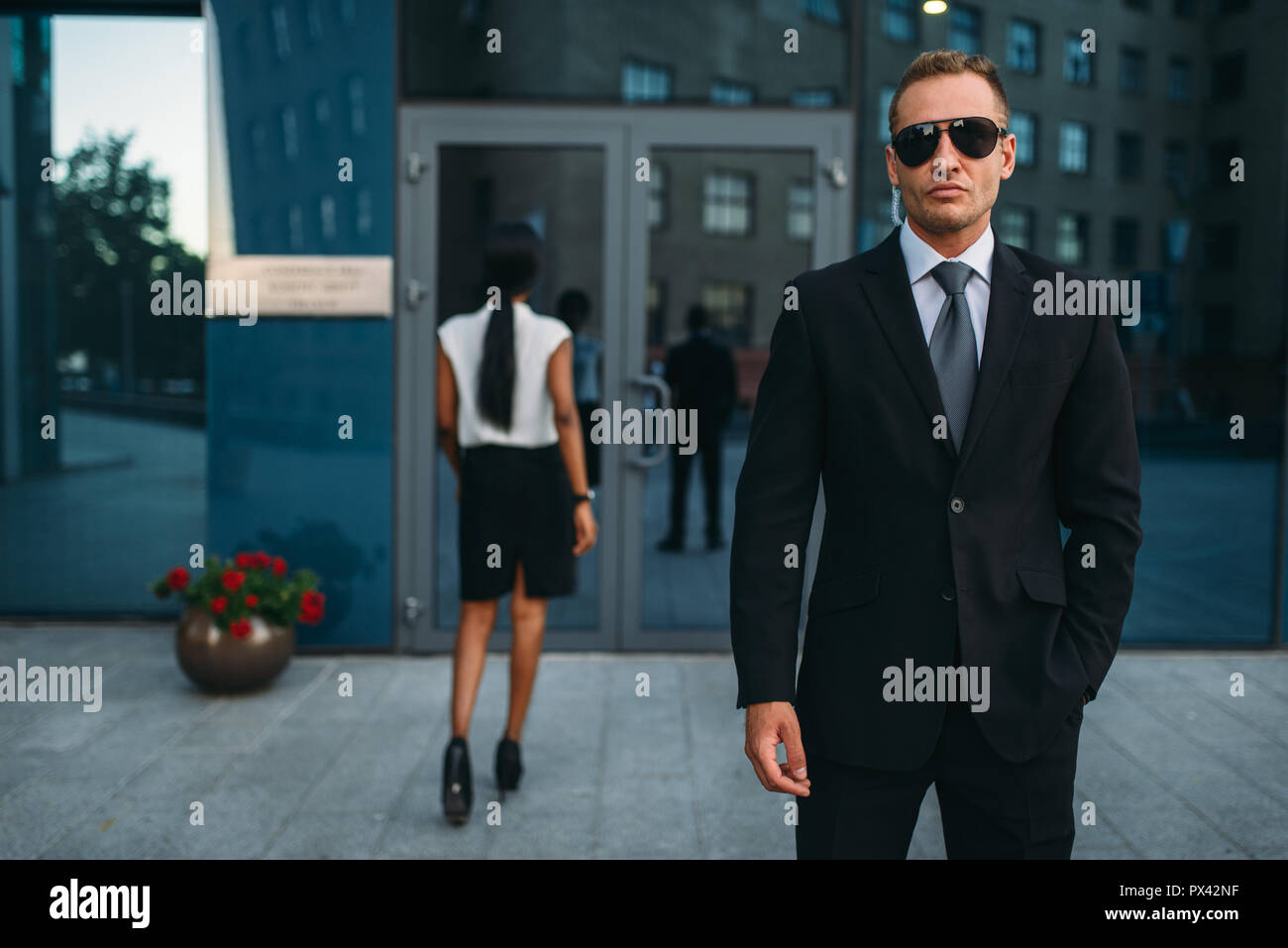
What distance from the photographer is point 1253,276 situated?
595cm

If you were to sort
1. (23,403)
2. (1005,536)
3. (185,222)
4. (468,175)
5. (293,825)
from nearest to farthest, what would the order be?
(1005,536) → (293,825) → (468,175) → (185,222) → (23,403)

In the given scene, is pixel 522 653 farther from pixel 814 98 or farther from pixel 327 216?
pixel 814 98

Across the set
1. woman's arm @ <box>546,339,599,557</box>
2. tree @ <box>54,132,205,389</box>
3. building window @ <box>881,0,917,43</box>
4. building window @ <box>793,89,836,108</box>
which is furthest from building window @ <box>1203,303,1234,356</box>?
tree @ <box>54,132,205,389</box>

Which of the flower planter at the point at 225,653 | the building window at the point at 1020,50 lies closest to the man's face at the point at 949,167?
the flower planter at the point at 225,653

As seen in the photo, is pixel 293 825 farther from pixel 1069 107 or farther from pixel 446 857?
pixel 1069 107

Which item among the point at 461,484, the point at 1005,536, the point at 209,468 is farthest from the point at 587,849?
the point at 209,468

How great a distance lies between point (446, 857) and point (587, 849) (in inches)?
16.9

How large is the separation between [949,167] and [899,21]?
4285mm

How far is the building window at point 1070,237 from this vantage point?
586 cm

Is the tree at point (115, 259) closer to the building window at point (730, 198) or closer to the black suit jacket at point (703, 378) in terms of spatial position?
the black suit jacket at point (703, 378)

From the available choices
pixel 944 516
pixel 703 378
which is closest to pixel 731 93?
pixel 703 378

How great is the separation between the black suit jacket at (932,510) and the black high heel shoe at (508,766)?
7.38 feet

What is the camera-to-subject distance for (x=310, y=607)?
16.9 ft

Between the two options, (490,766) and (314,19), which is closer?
(490,766)
